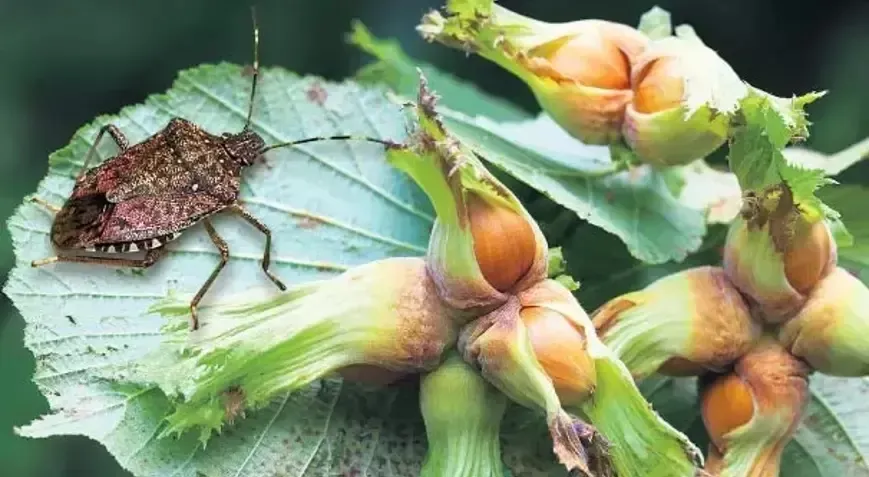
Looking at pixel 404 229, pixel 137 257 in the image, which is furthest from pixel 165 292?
pixel 404 229

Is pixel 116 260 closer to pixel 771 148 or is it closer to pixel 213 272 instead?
pixel 213 272

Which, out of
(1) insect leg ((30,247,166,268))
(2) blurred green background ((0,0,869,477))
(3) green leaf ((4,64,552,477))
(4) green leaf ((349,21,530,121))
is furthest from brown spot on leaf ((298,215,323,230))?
(2) blurred green background ((0,0,869,477))

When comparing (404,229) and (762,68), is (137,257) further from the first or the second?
(762,68)

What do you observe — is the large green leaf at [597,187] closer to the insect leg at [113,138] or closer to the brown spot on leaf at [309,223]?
the brown spot on leaf at [309,223]

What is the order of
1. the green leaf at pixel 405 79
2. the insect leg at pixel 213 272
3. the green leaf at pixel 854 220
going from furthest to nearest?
the green leaf at pixel 405 79
the green leaf at pixel 854 220
the insect leg at pixel 213 272

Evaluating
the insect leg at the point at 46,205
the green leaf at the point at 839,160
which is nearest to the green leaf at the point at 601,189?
the green leaf at the point at 839,160

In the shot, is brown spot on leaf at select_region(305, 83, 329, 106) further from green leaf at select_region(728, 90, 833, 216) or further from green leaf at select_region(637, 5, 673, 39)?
green leaf at select_region(728, 90, 833, 216)
